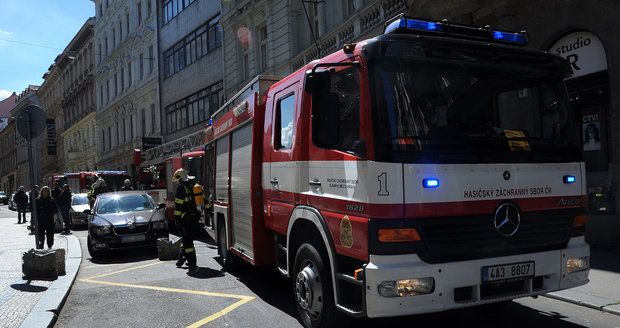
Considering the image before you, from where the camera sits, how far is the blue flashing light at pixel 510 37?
5.10 meters

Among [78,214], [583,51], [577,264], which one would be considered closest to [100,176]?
[78,214]

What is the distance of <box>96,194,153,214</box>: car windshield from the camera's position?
12.5 meters

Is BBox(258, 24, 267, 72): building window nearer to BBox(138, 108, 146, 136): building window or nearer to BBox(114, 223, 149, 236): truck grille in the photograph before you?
BBox(114, 223, 149, 236): truck grille

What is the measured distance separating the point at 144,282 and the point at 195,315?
8.80 ft

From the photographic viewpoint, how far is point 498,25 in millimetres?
11477

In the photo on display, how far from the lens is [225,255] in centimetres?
923

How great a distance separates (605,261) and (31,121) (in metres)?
9.64

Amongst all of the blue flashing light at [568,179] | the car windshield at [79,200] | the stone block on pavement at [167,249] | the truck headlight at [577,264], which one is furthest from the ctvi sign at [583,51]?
the car windshield at [79,200]

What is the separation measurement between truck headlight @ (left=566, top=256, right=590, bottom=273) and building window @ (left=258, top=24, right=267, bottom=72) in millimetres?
19482

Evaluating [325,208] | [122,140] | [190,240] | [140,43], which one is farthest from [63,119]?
[325,208]

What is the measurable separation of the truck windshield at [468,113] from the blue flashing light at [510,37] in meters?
0.35

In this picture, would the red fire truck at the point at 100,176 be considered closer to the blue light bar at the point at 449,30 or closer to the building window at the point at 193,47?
the building window at the point at 193,47

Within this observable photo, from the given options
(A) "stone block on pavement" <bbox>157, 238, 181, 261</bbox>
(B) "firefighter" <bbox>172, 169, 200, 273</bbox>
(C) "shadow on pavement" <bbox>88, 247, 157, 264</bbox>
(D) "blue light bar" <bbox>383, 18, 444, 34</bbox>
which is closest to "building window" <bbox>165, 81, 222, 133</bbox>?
(C) "shadow on pavement" <bbox>88, 247, 157, 264</bbox>

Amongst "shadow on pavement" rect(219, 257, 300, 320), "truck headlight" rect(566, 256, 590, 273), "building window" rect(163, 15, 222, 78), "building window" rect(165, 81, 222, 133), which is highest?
"building window" rect(163, 15, 222, 78)
